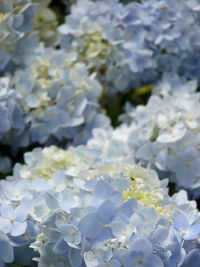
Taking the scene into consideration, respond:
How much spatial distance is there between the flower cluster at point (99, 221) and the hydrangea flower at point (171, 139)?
13cm

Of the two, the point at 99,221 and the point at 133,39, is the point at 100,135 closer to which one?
the point at 133,39

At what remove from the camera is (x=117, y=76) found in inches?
59.2

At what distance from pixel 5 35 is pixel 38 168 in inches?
12.9

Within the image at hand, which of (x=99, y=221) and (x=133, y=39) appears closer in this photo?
(x=99, y=221)

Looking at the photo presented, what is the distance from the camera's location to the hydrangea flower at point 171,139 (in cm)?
122

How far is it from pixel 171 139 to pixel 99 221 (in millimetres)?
314

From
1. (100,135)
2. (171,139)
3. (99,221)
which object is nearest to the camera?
(99,221)

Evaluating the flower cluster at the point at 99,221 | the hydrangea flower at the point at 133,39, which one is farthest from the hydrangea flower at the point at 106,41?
the flower cluster at the point at 99,221

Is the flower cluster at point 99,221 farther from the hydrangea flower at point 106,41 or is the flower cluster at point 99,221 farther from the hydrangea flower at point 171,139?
the hydrangea flower at point 106,41

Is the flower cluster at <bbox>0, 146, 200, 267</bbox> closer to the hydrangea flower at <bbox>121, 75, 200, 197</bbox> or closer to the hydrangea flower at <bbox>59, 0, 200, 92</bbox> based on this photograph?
the hydrangea flower at <bbox>121, 75, 200, 197</bbox>

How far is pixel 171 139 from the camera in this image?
1.21 m

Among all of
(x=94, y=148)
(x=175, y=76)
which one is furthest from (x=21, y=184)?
(x=175, y=76)

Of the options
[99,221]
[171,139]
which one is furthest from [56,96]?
[99,221]

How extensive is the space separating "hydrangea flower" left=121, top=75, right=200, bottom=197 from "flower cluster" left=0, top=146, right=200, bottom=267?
0.13 m
